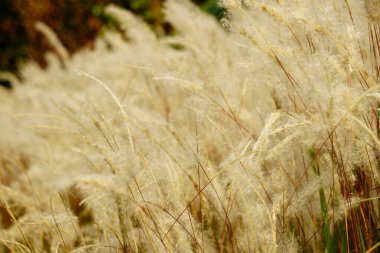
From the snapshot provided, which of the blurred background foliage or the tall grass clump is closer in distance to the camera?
the tall grass clump

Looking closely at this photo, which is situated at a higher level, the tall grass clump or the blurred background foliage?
the tall grass clump

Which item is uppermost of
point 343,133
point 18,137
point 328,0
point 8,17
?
point 328,0

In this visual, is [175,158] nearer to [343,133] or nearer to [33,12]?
[343,133]

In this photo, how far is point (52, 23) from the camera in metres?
6.71

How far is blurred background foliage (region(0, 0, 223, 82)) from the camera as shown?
660 cm

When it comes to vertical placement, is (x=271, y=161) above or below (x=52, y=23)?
above

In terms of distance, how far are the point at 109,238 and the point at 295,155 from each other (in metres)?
0.63

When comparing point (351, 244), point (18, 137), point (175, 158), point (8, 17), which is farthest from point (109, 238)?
point (8, 17)

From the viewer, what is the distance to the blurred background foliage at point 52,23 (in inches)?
260

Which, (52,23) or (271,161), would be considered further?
(52,23)

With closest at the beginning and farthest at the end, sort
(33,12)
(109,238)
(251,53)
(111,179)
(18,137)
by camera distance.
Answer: (111,179), (109,238), (251,53), (18,137), (33,12)

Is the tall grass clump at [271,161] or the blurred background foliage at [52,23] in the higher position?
the tall grass clump at [271,161]

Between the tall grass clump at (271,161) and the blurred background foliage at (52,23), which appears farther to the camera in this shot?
the blurred background foliage at (52,23)

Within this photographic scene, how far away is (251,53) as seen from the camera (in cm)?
149
